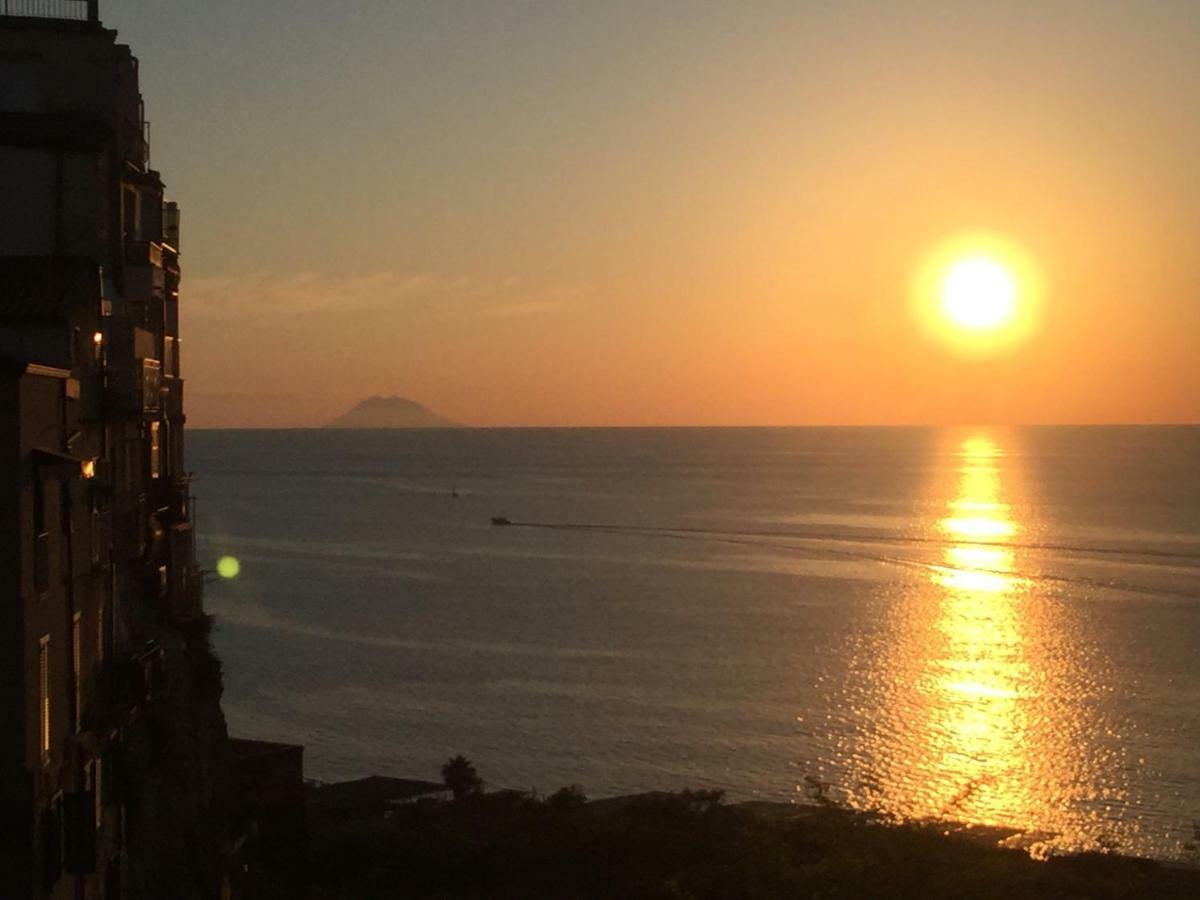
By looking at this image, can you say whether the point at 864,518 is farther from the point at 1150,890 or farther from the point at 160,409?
the point at 160,409

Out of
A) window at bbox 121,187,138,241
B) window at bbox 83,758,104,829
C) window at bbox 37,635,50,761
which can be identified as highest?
window at bbox 121,187,138,241

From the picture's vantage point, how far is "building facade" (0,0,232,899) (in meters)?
13.4

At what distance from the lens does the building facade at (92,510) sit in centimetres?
1341

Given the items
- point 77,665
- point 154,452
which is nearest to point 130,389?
point 77,665

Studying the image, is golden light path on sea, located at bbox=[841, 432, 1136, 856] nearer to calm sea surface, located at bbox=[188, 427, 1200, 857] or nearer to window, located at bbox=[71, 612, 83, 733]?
calm sea surface, located at bbox=[188, 427, 1200, 857]

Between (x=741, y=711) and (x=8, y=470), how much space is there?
43243 millimetres

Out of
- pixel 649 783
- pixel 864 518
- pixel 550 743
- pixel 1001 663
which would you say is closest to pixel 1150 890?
pixel 649 783

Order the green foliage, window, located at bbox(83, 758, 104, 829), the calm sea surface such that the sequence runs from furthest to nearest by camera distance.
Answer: the calm sea surface → the green foliage → window, located at bbox(83, 758, 104, 829)

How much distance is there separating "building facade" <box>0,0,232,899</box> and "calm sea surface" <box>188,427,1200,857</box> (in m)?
25.0

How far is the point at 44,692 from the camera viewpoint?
13883 millimetres

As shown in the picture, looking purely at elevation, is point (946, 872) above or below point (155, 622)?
below

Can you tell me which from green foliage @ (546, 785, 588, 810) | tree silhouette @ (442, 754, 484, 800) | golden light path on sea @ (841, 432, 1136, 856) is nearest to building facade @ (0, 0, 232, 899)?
green foliage @ (546, 785, 588, 810)

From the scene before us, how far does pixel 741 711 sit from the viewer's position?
177 ft

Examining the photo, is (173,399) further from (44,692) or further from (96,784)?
(44,692)
